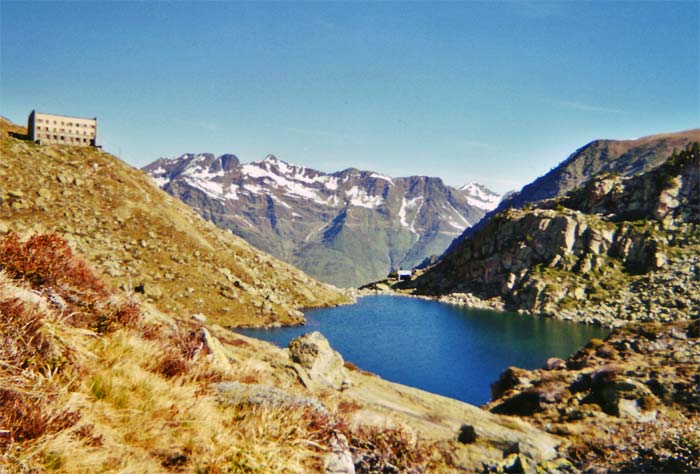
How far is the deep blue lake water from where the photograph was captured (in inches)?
2699

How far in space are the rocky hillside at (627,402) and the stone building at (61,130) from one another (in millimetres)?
131344

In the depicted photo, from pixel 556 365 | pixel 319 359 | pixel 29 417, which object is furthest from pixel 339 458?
pixel 556 365

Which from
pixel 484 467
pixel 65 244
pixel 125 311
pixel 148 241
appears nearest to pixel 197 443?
pixel 125 311

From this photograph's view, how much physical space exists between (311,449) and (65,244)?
27.2ft

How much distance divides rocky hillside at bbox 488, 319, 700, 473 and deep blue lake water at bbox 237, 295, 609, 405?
64.1 ft

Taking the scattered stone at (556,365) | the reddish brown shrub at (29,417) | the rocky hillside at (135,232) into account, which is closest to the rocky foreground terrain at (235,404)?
the reddish brown shrub at (29,417)

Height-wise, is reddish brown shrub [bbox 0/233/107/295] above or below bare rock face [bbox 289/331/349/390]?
above

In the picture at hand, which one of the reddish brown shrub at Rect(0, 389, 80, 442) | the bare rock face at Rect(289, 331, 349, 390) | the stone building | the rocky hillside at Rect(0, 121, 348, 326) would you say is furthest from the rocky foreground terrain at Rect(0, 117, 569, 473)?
the stone building

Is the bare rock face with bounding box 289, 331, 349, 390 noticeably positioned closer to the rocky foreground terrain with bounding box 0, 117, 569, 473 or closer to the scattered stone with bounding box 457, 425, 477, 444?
the rocky foreground terrain with bounding box 0, 117, 569, 473

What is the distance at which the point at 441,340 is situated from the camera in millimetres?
95500

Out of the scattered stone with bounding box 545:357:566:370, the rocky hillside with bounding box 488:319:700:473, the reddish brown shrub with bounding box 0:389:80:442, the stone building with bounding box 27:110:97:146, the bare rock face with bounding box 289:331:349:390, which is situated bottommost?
the scattered stone with bounding box 545:357:566:370

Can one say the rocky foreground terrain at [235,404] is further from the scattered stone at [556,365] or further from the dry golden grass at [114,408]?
the scattered stone at [556,365]

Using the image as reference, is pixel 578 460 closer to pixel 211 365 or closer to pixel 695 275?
pixel 211 365

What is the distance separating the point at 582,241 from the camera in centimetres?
15612
